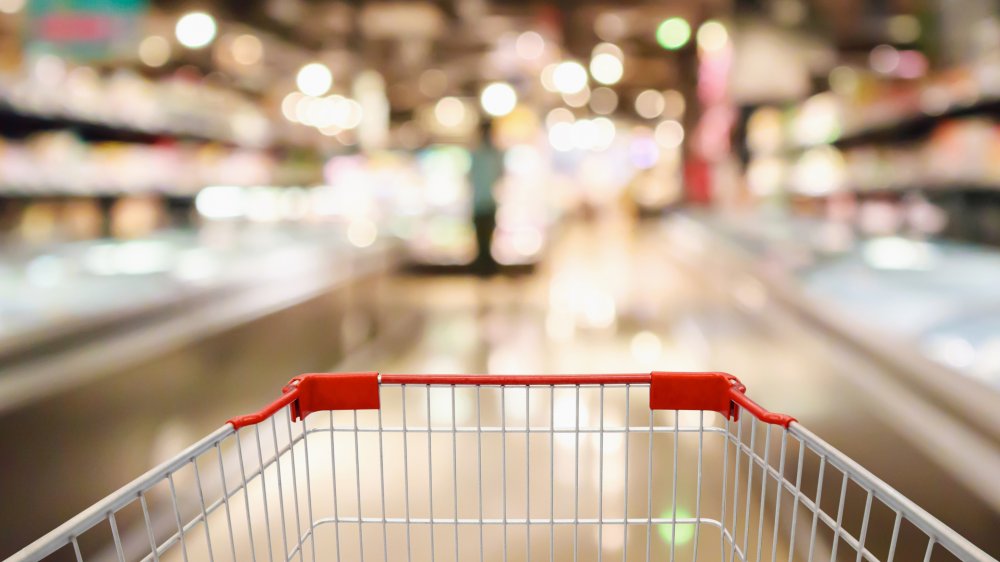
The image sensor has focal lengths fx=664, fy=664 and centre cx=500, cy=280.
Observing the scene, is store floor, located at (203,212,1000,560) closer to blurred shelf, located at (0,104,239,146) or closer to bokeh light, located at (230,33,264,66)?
blurred shelf, located at (0,104,239,146)

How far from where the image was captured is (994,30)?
474 cm

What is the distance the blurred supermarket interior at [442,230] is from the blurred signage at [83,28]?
19mm

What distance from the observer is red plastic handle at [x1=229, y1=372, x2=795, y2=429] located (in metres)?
1.21

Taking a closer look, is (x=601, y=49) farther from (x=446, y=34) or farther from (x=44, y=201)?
(x=44, y=201)

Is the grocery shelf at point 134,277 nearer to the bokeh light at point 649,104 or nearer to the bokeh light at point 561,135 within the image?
the bokeh light at point 561,135

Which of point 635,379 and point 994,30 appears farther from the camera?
point 994,30

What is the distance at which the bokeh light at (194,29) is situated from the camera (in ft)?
17.4

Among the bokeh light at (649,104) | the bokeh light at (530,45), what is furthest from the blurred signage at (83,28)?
the bokeh light at (649,104)

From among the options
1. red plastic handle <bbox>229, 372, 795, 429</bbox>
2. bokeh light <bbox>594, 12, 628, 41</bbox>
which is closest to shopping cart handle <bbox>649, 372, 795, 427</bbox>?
red plastic handle <bbox>229, 372, 795, 429</bbox>

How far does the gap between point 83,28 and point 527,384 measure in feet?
16.3

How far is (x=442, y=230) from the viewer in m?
9.71

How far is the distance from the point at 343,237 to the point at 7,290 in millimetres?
4667

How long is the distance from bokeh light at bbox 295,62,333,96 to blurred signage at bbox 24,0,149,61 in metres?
3.88

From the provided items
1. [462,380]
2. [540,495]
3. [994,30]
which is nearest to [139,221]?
[540,495]
